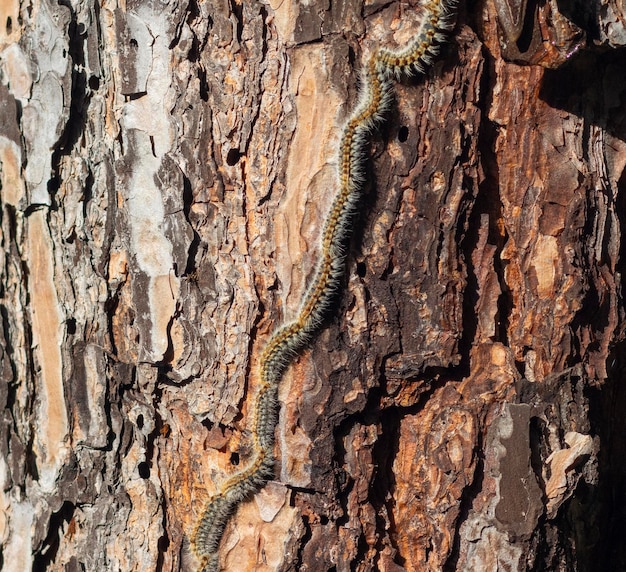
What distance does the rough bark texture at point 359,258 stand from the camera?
2.31 m

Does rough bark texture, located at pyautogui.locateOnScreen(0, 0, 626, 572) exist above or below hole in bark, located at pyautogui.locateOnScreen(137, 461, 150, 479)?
above

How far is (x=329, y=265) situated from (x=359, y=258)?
0.39ft

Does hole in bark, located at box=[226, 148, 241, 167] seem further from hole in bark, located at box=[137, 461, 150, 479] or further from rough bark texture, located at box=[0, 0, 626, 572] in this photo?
hole in bark, located at box=[137, 461, 150, 479]

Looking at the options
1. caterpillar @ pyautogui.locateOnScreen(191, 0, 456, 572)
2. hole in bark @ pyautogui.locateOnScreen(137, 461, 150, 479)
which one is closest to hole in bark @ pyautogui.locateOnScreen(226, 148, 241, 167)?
caterpillar @ pyautogui.locateOnScreen(191, 0, 456, 572)

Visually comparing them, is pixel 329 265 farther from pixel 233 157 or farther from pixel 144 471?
pixel 144 471

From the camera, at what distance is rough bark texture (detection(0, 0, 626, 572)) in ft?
7.57

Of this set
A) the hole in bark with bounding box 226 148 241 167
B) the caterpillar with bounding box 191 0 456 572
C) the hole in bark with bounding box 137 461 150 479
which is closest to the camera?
the caterpillar with bounding box 191 0 456 572

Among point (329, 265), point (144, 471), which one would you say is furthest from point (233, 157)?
point (144, 471)

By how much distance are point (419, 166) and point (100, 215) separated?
129 cm

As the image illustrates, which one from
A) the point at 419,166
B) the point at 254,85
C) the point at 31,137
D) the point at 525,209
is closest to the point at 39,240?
the point at 31,137

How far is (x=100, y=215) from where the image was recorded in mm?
2639

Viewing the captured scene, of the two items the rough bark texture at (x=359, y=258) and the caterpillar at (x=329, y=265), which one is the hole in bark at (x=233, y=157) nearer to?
the rough bark texture at (x=359, y=258)

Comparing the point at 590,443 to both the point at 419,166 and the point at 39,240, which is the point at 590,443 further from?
the point at 39,240

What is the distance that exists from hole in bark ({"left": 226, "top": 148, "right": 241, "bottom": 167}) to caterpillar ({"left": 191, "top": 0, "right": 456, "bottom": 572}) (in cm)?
39
